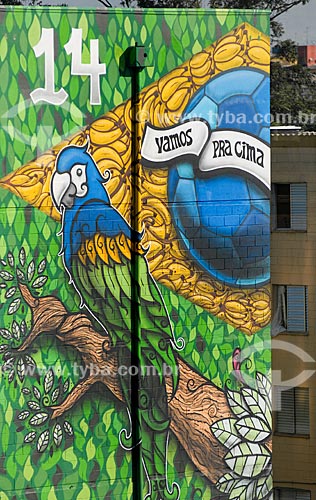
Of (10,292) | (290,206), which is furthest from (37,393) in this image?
(290,206)

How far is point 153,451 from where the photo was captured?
14078mm

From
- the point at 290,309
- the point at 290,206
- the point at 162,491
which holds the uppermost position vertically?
the point at 290,206

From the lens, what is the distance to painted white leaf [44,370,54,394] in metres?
13.5

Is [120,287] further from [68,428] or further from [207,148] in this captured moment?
[207,148]

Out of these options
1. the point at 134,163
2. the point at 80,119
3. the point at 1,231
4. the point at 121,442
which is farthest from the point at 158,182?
the point at 121,442

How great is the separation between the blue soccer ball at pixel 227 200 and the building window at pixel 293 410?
647 centimetres

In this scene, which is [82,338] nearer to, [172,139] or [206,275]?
[206,275]

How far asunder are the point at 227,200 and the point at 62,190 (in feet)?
7.77

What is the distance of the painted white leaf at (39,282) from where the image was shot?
13.4 metres

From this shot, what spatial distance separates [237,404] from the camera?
14.5m

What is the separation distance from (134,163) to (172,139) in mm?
621

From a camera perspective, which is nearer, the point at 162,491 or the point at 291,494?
the point at 162,491

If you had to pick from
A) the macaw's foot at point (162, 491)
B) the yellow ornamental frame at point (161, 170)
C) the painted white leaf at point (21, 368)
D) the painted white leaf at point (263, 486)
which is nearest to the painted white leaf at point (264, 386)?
the yellow ornamental frame at point (161, 170)

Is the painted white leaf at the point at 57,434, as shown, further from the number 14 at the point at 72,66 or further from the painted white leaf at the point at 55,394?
the number 14 at the point at 72,66
